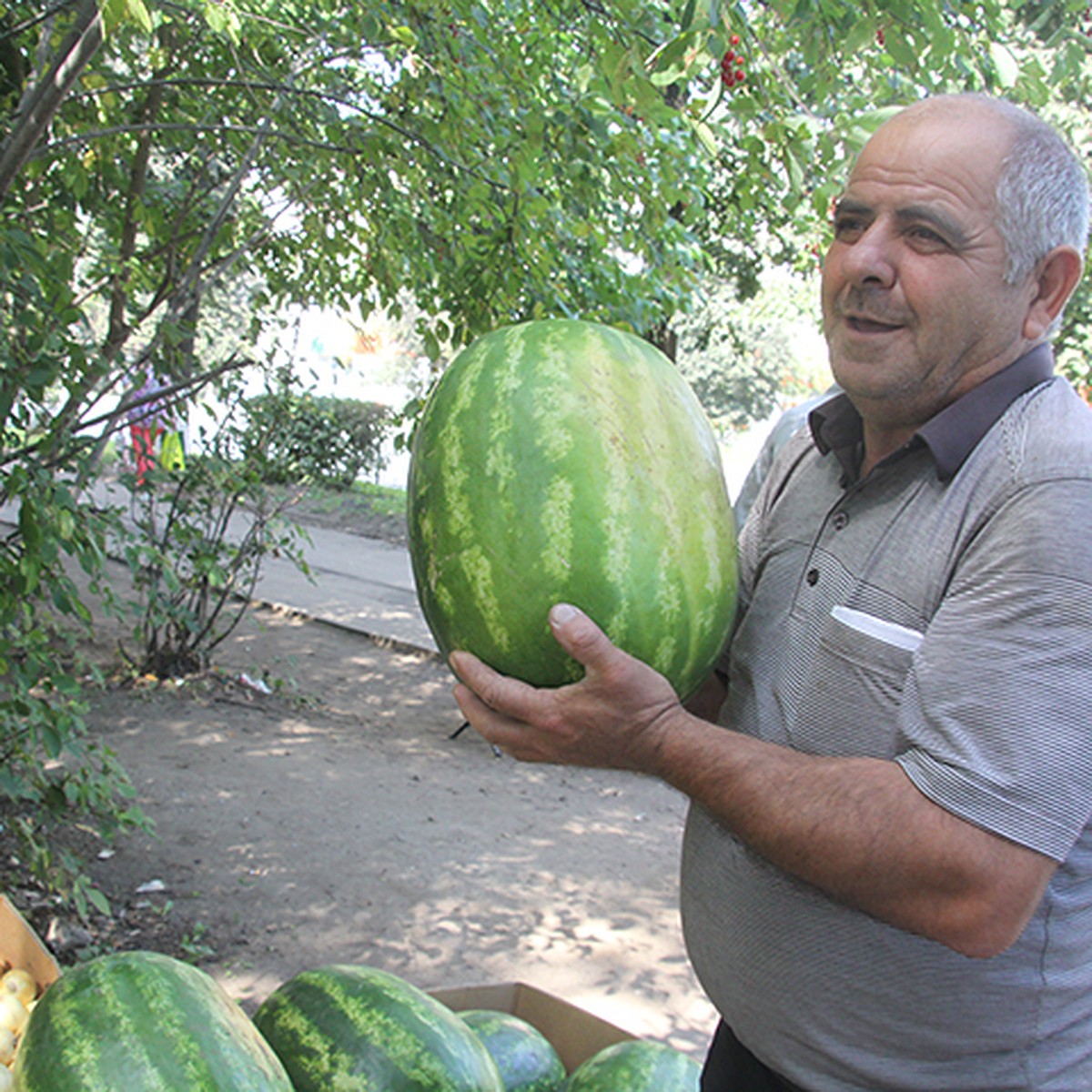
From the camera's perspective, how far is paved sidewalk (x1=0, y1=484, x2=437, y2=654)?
926 cm

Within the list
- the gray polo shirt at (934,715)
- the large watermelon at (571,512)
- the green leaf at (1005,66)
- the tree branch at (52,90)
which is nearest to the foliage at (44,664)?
the tree branch at (52,90)

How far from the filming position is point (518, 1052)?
93.7 inches

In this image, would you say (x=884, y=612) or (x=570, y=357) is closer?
(x=884, y=612)

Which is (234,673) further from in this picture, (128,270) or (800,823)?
(800,823)

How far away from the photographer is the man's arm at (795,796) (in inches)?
46.1

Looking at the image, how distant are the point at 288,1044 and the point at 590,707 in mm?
1041

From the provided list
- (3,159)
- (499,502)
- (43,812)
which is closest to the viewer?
(499,502)

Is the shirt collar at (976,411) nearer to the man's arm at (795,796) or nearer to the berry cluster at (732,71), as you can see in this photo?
the man's arm at (795,796)

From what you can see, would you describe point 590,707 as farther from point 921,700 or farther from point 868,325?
point 868,325

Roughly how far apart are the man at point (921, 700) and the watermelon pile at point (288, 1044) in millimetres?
627

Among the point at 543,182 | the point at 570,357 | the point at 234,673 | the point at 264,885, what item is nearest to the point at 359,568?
the point at 234,673

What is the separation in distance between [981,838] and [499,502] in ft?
2.29

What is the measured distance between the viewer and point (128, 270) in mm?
4430

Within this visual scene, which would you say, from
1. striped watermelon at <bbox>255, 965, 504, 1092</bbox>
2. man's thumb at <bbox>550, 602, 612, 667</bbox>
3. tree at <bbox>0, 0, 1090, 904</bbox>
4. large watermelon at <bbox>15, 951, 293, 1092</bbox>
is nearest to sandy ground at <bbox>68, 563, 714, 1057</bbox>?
tree at <bbox>0, 0, 1090, 904</bbox>
